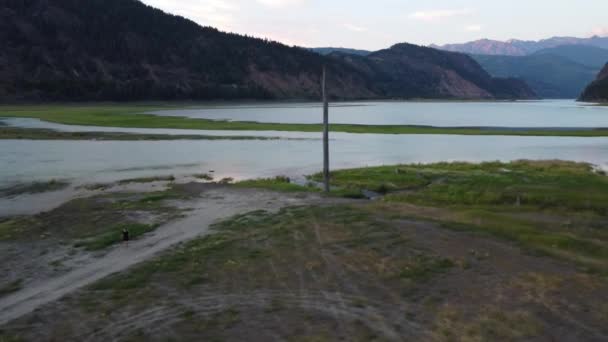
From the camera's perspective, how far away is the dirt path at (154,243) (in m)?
13.9

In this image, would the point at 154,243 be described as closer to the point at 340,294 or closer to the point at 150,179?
the point at 340,294

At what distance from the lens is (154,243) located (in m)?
19.9

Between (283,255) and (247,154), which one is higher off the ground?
(283,255)

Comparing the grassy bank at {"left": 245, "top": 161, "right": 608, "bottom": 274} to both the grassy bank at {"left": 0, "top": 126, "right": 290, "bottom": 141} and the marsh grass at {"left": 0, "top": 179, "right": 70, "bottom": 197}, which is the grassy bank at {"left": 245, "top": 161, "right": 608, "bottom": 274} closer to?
the marsh grass at {"left": 0, "top": 179, "right": 70, "bottom": 197}

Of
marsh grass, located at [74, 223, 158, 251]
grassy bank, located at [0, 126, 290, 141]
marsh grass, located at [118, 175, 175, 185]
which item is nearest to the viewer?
marsh grass, located at [74, 223, 158, 251]

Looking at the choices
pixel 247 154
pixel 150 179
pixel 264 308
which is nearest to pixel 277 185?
pixel 150 179

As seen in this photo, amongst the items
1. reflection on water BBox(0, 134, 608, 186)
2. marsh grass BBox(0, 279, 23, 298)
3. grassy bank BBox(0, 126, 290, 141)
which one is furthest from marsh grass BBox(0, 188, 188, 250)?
grassy bank BBox(0, 126, 290, 141)

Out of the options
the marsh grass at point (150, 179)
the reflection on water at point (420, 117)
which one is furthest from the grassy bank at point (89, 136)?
the reflection on water at point (420, 117)

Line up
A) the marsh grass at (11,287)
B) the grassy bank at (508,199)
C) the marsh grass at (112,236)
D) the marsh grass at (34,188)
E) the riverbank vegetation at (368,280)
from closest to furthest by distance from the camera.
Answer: the riverbank vegetation at (368,280), the marsh grass at (11,287), the grassy bank at (508,199), the marsh grass at (112,236), the marsh grass at (34,188)

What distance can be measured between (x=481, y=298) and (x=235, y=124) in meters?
81.1

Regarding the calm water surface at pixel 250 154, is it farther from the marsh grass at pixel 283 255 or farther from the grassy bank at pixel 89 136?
the marsh grass at pixel 283 255

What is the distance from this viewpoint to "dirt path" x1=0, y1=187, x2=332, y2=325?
13.9m

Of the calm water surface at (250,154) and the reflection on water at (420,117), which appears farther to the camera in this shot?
the reflection on water at (420,117)

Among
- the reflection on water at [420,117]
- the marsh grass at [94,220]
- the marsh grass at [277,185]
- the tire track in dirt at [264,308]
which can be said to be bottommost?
the reflection on water at [420,117]
